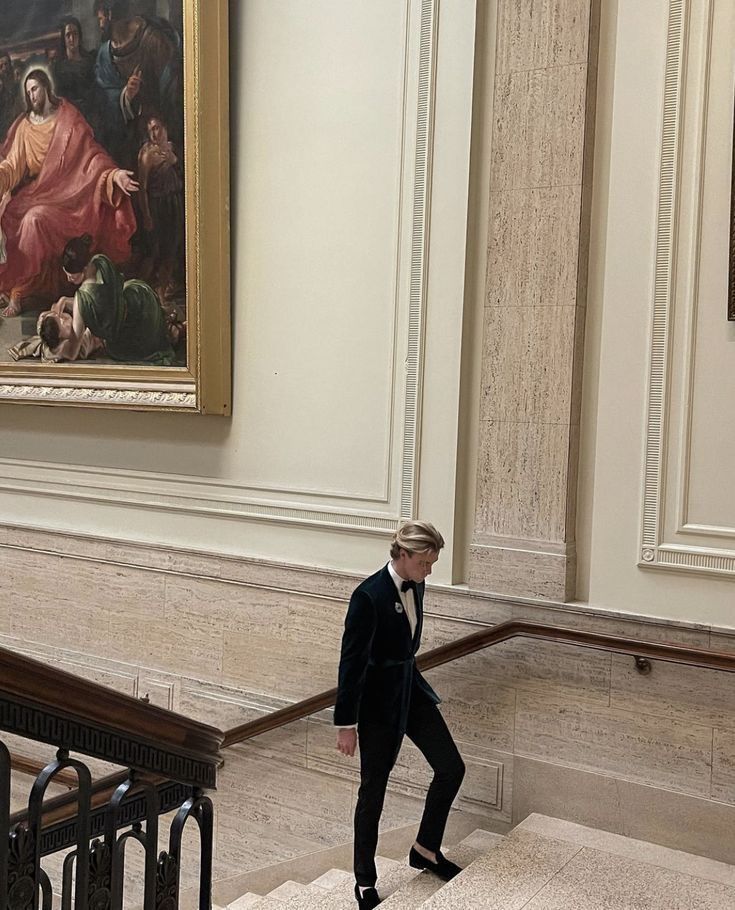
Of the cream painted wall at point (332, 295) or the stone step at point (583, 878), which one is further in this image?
the cream painted wall at point (332, 295)

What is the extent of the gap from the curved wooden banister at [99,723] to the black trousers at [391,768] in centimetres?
202

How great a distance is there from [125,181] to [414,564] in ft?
11.2

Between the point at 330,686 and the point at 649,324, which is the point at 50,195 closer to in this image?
the point at 330,686

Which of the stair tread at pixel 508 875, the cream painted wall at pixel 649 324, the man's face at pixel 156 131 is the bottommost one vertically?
the stair tread at pixel 508 875

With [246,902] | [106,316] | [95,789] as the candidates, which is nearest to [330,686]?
[246,902]

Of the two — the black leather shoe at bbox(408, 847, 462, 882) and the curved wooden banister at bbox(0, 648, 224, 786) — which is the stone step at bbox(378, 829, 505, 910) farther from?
the curved wooden banister at bbox(0, 648, 224, 786)

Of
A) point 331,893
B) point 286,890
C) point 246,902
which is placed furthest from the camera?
point 286,890

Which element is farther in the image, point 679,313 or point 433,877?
point 679,313

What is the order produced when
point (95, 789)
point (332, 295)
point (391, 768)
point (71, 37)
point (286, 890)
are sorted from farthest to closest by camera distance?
point (71, 37)
point (332, 295)
point (286, 890)
point (391, 768)
point (95, 789)

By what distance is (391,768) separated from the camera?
424 cm

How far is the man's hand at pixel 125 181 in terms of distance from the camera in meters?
6.04

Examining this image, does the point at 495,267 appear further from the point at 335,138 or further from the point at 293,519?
the point at 293,519

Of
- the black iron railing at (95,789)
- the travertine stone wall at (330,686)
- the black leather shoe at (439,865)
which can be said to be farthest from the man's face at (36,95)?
the black iron railing at (95,789)

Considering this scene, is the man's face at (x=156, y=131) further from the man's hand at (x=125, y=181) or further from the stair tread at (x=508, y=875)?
the stair tread at (x=508, y=875)
